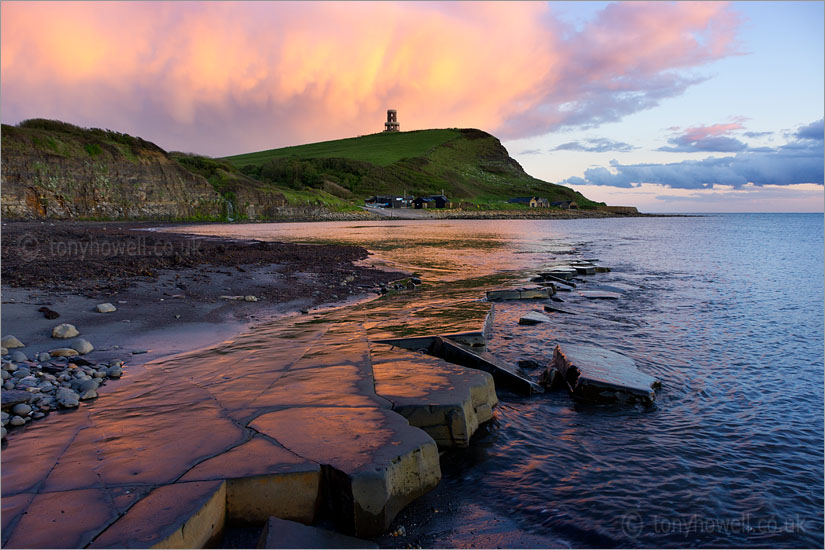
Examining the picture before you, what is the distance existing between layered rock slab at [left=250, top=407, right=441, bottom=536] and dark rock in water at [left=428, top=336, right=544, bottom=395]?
2.52m

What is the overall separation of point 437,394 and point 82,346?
5.77 m

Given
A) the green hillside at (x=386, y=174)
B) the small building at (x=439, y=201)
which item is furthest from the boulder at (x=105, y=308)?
the small building at (x=439, y=201)

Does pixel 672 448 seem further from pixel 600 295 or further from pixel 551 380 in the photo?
pixel 600 295

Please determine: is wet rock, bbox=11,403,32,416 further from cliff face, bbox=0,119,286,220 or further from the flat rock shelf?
cliff face, bbox=0,119,286,220

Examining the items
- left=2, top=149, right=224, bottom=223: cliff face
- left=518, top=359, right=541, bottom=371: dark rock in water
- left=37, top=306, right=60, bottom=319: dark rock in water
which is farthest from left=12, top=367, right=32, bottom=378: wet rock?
left=2, top=149, right=224, bottom=223: cliff face

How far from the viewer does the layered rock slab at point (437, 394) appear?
15.2 feet

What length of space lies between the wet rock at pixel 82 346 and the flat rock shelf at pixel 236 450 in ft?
3.80

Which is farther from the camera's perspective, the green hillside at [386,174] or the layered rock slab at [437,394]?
the green hillside at [386,174]

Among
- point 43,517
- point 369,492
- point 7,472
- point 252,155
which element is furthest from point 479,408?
point 252,155

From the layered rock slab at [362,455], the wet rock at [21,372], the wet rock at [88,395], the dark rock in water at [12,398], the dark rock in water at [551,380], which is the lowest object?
the dark rock in water at [551,380]

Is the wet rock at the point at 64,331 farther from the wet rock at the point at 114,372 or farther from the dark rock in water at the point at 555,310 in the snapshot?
the dark rock in water at the point at 555,310

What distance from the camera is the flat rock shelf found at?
114 inches

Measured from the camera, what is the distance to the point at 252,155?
19012 cm

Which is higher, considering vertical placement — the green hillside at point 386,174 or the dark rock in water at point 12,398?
the green hillside at point 386,174
